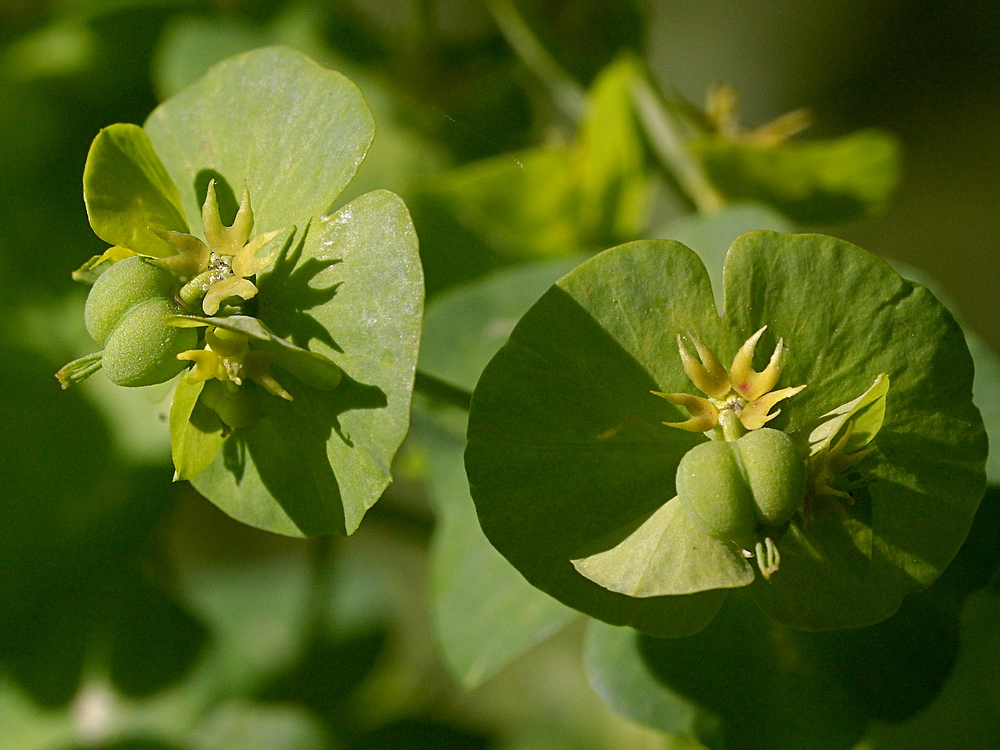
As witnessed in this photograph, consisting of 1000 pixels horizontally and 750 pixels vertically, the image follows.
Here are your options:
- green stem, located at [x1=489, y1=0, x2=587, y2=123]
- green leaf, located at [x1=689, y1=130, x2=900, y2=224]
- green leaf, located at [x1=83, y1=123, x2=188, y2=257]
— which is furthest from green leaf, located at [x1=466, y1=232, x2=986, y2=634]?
green stem, located at [x1=489, y1=0, x2=587, y2=123]

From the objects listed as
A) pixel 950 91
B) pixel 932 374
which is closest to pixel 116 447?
pixel 932 374

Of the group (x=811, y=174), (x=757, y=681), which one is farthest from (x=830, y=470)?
(x=811, y=174)

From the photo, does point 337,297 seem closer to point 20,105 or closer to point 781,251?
point 781,251

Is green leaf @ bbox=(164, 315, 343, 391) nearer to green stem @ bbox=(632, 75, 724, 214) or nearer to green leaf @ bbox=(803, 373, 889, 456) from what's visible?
green leaf @ bbox=(803, 373, 889, 456)

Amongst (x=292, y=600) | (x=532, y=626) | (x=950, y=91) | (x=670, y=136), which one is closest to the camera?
(x=532, y=626)

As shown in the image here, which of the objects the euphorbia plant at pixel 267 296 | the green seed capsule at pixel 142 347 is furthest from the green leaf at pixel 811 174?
the green seed capsule at pixel 142 347

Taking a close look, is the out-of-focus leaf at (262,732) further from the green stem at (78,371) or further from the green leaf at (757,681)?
the green stem at (78,371)

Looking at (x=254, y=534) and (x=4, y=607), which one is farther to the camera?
(x=254, y=534)
